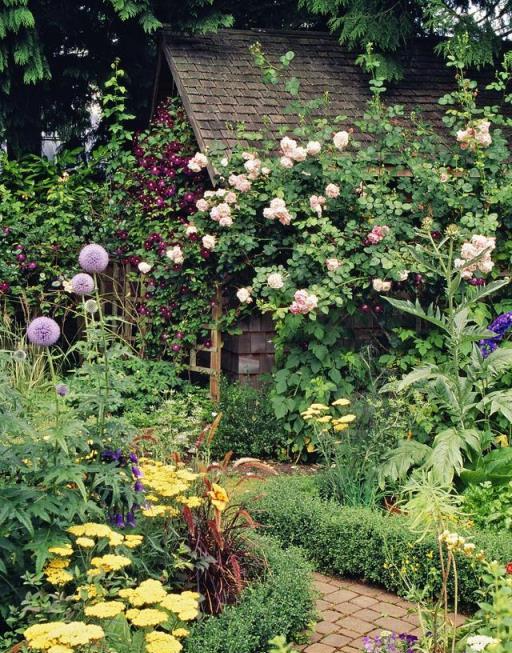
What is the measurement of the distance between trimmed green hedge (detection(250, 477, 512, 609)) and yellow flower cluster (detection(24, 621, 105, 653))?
197cm

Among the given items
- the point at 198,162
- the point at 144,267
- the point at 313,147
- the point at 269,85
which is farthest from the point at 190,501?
the point at 269,85

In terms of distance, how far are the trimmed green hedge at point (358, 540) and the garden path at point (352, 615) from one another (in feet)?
0.28

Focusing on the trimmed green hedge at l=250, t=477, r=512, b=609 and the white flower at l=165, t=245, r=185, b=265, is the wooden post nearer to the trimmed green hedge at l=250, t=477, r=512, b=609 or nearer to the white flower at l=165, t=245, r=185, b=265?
the white flower at l=165, t=245, r=185, b=265

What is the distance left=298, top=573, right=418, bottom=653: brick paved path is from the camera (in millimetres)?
4512

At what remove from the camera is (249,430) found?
313 inches

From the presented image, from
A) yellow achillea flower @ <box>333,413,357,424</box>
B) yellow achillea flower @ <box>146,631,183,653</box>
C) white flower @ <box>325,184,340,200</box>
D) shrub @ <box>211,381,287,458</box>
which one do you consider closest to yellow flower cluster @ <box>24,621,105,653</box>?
yellow achillea flower @ <box>146,631,183,653</box>

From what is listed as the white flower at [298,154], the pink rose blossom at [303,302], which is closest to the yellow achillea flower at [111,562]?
the pink rose blossom at [303,302]

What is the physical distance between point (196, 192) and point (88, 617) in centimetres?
588

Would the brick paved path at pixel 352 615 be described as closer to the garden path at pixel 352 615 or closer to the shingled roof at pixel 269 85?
the garden path at pixel 352 615

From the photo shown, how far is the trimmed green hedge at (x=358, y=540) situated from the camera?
495 cm

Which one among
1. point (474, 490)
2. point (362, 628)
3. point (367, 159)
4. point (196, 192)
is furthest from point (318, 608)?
point (196, 192)

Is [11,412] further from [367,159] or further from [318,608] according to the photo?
[367,159]

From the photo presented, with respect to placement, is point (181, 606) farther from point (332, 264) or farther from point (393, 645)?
point (332, 264)

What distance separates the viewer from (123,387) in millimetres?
4203
